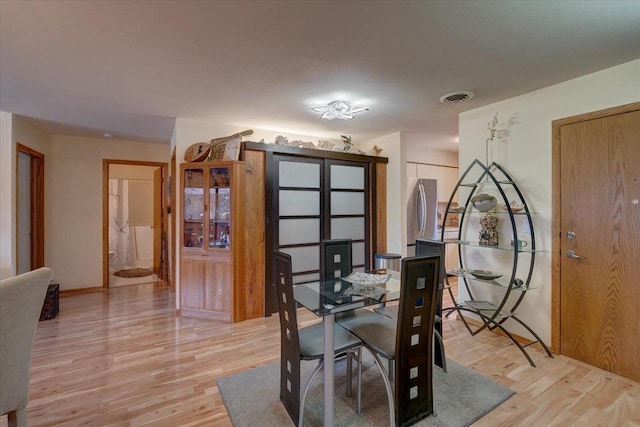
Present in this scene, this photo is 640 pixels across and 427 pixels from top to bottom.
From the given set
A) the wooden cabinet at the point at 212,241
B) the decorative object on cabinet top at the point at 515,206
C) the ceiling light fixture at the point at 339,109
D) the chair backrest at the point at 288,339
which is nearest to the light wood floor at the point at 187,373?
the wooden cabinet at the point at 212,241

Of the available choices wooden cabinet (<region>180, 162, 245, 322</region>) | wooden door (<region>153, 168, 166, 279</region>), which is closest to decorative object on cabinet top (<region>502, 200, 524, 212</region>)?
wooden cabinet (<region>180, 162, 245, 322</region>)

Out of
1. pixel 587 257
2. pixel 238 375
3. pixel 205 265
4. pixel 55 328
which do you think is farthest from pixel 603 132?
pixel 55 328

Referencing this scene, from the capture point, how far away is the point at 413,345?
173 centimetres

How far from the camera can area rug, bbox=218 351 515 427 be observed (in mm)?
1813

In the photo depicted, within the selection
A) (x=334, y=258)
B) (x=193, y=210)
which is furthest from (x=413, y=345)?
(x=193, y=210)

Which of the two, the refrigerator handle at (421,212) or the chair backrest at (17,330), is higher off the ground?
the refrigerator handle at (421,212)

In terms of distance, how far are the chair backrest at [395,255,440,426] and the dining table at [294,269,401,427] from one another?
0.23 metres

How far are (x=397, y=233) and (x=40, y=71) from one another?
14.0 ft

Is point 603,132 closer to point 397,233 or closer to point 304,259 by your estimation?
point 397,233

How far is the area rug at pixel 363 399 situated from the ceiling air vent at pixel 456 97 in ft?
8.03

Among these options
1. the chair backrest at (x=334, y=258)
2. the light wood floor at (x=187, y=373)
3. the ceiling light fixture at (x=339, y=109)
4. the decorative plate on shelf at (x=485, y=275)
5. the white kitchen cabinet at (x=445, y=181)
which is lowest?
the light wood floor at (x=187, y=373)

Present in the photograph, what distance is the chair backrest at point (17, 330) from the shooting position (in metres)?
1.25

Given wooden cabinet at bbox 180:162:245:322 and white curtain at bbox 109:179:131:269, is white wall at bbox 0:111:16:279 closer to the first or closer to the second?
wooden cabinet at bbox 180:162:245:322

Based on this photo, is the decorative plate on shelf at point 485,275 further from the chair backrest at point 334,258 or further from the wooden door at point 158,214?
the wooden door at point 158,214
